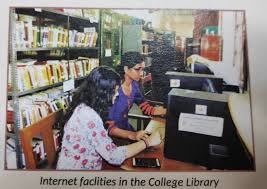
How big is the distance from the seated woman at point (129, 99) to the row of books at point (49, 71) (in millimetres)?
134

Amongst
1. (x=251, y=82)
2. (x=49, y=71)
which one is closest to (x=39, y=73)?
(x=49, y=71)

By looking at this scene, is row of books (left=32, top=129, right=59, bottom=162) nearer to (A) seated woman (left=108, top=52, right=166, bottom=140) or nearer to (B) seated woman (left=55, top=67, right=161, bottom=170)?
(B) seated woman (left=55, top=67, right=161, bottom=170)

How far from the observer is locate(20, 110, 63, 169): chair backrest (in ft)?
3.58

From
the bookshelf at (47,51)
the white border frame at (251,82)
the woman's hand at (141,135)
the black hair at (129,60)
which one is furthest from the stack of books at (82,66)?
the woman's hand at (141,135)

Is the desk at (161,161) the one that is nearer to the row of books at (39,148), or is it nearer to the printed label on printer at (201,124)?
the printed label on printer at (201,124)

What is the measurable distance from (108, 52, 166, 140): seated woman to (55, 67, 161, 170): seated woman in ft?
0.10

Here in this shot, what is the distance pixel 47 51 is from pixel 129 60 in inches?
13.9

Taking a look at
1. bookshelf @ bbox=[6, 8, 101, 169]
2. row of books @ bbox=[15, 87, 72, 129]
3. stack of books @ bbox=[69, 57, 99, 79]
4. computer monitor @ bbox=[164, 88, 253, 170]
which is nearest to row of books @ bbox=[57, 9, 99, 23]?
bookshelf @ bbox=[6, 8, 101, 169]

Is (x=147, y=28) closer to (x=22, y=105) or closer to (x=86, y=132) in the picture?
(x=86, y=132)

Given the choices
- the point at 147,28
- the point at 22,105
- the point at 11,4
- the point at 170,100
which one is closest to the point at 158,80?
the point at 170,100

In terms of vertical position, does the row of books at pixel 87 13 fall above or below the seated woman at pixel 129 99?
above

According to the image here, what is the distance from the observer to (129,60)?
113 centimetres

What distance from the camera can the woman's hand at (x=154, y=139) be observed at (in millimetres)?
1124

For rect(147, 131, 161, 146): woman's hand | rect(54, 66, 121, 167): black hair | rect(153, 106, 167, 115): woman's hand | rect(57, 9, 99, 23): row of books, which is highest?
rect(57, 9, 99, 23): row of books
